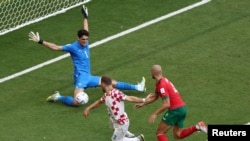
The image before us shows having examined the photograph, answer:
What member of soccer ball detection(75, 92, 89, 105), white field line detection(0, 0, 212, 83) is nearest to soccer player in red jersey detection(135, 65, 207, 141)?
soccer ball detection(75, 92, 89, 105)

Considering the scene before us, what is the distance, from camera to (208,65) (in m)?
19.9

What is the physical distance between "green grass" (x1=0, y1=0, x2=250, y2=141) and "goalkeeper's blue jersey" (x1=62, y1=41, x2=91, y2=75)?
65cm

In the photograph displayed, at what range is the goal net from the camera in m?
22.7

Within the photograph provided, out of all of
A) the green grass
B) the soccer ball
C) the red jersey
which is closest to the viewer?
the red jersey

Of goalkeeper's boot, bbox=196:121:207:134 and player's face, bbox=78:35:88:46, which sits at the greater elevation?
player's face, bbox=78:35:88:46

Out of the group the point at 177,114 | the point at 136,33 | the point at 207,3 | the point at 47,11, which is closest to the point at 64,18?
the point at 47,11

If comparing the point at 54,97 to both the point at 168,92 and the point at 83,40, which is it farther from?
the point at 168,92

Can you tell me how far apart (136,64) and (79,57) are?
1.96 meters

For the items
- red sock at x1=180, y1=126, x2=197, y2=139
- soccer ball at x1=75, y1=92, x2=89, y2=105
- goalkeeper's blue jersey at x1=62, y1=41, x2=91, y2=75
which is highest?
goalkeeper's blue jersey at x1=62, y1=41, x2=91, y2=75

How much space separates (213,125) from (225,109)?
1475 millimetres

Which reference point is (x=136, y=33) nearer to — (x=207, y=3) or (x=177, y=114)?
(x=207, y=3)

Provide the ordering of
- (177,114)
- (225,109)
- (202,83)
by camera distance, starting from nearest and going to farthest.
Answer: (177,114), (225,109), (202,83)

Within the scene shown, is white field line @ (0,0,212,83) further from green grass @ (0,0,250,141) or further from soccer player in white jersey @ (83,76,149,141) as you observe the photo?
soccer player in white jersey @ (83,76,149,141)

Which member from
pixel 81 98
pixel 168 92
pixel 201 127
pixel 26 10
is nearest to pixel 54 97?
pixel 81 98
